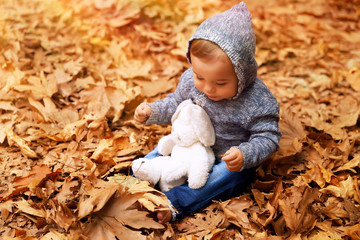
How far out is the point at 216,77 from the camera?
1676 millimetres

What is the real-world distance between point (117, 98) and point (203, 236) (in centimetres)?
130

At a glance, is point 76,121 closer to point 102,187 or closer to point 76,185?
point 76,185

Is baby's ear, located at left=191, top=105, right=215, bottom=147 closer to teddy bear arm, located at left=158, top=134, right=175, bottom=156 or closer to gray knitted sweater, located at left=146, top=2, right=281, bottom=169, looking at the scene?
gray knitted sweater, located at left=146, top=2, right=281, bottom=169

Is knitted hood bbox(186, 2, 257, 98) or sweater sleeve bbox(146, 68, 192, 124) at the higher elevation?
knitted hood bbox(186, 2, 257, 98)

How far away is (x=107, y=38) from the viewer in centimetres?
352

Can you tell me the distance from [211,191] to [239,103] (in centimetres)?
51

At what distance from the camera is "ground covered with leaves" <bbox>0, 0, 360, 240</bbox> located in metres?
1.73

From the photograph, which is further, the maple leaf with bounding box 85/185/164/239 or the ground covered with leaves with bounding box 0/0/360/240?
the ground covered with leaves with bounding box 0/0/360/240

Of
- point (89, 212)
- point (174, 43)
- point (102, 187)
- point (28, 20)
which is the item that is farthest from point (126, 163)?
point (28, 20)

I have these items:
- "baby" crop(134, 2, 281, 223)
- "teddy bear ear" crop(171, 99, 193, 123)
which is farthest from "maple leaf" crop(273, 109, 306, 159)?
"teddy bear ear" crop(171, 99, 193, 123)

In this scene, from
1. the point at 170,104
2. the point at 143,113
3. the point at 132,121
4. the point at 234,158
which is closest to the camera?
the point at 234,158

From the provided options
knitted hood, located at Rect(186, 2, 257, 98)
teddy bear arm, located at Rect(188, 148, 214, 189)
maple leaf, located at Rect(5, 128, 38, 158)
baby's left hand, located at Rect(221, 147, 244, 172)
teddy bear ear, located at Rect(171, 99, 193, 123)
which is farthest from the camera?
maple leaf, located at Rect(5, 128, 38, 158)

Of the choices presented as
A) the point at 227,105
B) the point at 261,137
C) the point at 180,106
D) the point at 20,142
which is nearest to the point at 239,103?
the point at 227,105

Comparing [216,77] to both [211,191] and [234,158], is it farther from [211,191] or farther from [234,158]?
[211,191]
